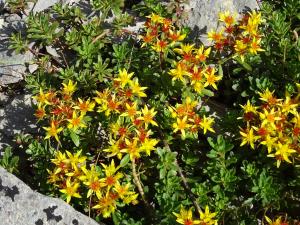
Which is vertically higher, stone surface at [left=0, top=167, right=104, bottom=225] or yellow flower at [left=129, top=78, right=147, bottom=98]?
yellow flower at [left=129, top=78, right=147, bottom=98]

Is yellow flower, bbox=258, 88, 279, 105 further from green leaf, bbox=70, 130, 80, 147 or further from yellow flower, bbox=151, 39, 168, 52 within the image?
green leaf, bbox=70, 130, 80, 147

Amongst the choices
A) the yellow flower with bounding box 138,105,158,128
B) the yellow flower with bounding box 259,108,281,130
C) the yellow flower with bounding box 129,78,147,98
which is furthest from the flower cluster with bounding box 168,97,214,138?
the yellow flower with bounding box 259,108,281,130

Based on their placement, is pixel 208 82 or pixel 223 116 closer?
pixel 208 82

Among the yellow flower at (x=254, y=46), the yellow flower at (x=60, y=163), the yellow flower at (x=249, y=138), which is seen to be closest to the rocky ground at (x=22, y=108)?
the yellow flower at (x=60, y=163)

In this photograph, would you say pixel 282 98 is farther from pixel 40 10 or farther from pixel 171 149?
pixel 40 10

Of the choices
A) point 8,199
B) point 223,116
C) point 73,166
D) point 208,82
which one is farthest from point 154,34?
point 8,199

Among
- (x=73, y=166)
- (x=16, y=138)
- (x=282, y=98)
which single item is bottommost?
(x=16, y=138)

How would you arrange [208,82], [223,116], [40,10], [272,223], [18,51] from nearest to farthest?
[272,223], [208,82], [223,116], [18,51], [40,10]
